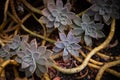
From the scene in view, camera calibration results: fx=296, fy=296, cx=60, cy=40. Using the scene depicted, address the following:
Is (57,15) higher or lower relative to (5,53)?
higher

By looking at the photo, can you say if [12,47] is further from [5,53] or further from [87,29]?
[87,29]

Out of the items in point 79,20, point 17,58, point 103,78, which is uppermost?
point 79,20

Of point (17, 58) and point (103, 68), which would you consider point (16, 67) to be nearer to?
point (17, 58)

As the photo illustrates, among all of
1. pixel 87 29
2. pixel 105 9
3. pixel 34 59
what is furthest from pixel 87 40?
pixel 34 59

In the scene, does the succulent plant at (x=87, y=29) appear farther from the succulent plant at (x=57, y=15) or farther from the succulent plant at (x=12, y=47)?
the succulent plant at (x=12, y=47)

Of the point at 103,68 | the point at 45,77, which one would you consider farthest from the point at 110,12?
the point at 45,77

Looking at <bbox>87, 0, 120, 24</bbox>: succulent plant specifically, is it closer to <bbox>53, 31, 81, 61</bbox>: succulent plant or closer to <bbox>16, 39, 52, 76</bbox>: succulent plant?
<bbox>53, 31, 81, 61</bbox>: succulent plant
